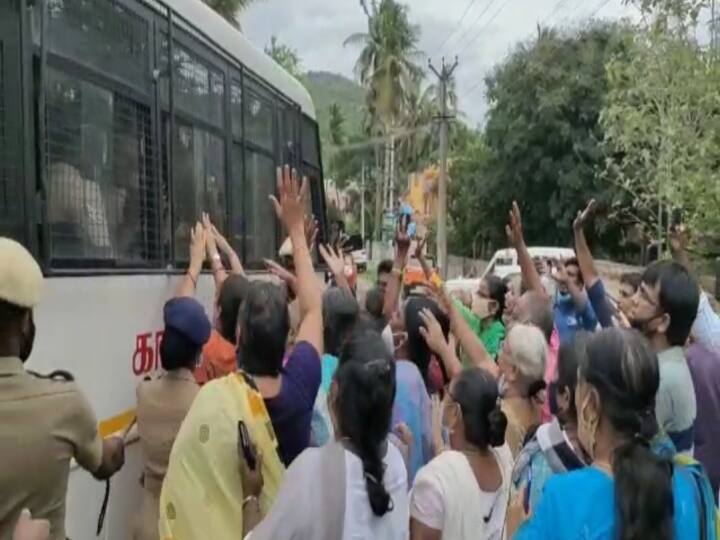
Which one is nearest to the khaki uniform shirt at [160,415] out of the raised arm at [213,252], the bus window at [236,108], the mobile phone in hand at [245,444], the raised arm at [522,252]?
the mobile phone in hand at [245,444]

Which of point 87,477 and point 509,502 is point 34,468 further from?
A: point 87,477

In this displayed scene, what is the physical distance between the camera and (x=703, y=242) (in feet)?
87.0

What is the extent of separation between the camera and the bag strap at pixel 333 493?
2.99m

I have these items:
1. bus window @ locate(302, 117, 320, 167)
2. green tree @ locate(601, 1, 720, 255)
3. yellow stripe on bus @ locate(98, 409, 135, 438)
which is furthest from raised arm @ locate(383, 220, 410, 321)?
green tree @ locate(601, 1, 720, 255)

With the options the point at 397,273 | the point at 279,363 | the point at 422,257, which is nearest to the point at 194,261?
the point at 397,273

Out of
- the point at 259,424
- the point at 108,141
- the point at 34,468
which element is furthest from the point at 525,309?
the point at 34,468

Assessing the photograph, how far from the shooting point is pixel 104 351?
199 inches

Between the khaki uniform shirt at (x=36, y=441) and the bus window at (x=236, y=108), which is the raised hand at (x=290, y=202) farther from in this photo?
the bus window at (x=236, y=108)

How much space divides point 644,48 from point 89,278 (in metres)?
21.4

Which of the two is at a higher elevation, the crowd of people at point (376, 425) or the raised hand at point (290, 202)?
the raised hand at point (290, 202)

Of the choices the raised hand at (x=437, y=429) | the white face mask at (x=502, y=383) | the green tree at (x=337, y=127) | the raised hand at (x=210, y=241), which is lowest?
the raised hand at (x=437, y=429)

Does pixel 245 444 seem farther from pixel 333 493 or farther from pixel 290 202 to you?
pixel 290 202

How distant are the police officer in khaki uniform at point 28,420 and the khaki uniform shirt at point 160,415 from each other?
5.11 feet

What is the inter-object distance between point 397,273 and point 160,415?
2647mm
